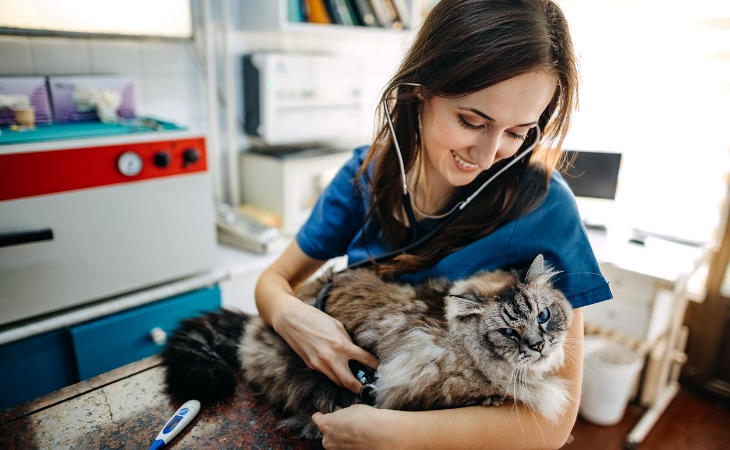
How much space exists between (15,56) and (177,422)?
1644 millimetres

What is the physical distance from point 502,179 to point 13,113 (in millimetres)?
1669

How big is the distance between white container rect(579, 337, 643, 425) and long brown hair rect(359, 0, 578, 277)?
1533 millimetres

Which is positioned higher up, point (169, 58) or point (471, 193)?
point (169, 58)

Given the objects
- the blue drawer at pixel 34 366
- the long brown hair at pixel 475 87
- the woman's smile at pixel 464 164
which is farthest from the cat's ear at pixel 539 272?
the blue drawer at pixel 34 366

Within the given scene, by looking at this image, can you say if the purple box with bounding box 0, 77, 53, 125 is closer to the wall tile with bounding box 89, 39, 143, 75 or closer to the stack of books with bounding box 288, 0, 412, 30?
the wall tile with bounding box 89, 39, 143, 75

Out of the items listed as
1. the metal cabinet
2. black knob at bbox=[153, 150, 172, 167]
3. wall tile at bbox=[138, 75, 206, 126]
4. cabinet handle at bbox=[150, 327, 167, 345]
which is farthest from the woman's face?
wall tile at bbox=[138, 75, 206, 126]

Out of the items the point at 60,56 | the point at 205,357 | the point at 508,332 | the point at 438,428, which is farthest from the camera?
the point at 60,56

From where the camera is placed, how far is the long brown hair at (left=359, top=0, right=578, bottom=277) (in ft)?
2.84

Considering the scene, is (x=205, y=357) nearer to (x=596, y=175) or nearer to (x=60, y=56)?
(x=60, y=56)

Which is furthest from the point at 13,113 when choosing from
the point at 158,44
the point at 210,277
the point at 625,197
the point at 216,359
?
the point at 625,197

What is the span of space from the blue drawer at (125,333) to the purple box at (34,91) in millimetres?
785

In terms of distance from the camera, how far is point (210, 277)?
6.11 feet

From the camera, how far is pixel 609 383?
2.27m

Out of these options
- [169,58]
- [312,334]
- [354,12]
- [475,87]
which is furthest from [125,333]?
[354,12]
